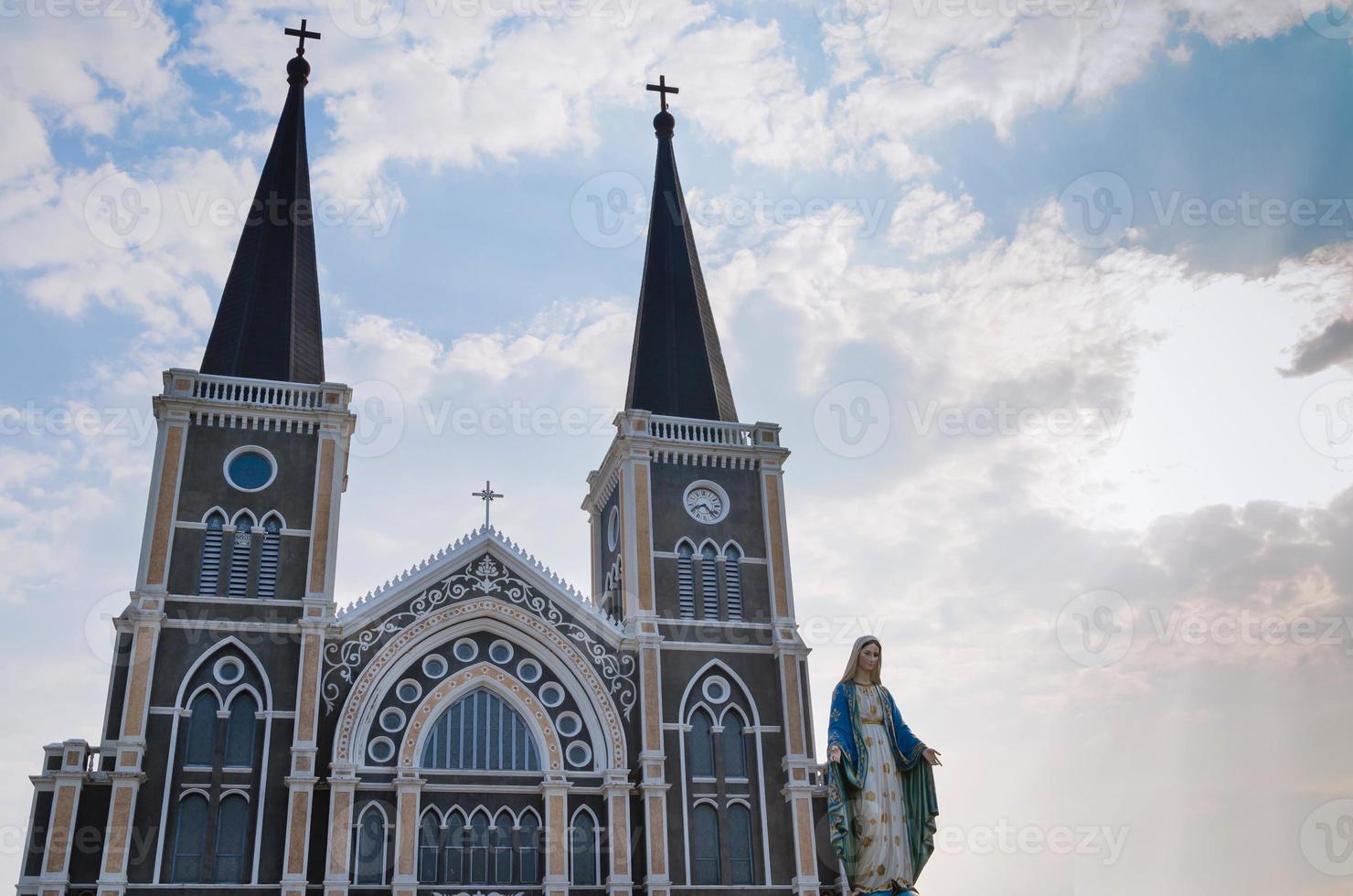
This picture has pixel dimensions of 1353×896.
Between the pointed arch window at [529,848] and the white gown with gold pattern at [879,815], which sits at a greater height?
the pointed arch window at [529,848]

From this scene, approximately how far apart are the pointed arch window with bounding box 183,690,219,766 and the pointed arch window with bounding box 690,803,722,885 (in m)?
11.8

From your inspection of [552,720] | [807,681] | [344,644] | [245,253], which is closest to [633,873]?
[552,720]

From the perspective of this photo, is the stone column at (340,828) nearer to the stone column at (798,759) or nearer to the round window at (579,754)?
the round window at (579,754)

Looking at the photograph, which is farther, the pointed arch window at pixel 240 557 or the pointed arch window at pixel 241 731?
the pointed arch window at pixel 240 557

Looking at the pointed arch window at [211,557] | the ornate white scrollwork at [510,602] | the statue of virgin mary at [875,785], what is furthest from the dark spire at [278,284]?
the statue of virgin mary at [875,785]

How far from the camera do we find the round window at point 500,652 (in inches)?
1320

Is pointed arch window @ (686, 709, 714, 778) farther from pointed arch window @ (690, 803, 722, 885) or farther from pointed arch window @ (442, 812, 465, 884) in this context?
pointed arch window @ (442, 812, 465, 884)

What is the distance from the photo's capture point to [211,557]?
3284 cm

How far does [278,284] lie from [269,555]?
8.88 meters

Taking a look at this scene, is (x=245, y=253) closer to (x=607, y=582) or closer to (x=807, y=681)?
(x=607, y=582)

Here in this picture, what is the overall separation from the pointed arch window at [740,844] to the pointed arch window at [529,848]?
4865 millimetres

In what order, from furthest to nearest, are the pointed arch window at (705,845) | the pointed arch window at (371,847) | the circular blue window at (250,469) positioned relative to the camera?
the circular blue window at (250,469) → the pointed arch window at (705,845) → the pointed arch window at (371,847)

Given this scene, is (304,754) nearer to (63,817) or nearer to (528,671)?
(63,817)

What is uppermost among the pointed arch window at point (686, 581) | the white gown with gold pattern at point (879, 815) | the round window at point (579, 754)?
the pointed arch window at point (686, 581)
